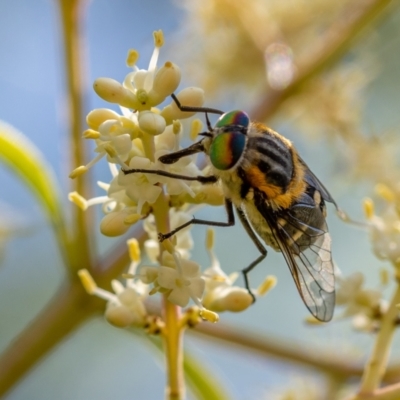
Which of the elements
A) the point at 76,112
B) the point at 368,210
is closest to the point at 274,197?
the point at 368,210

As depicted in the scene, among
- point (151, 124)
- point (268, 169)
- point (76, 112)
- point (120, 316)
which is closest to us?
point (151, 124)

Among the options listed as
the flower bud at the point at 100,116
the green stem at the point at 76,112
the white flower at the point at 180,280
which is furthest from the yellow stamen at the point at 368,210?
the green stem at the point at 76,112

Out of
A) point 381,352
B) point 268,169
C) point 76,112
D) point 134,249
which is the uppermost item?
point 76,112

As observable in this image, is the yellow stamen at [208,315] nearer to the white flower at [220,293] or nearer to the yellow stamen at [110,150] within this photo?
the white flower at [220,293]

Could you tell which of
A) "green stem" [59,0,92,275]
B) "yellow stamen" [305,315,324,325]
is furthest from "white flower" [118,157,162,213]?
"green stem" [59,0,92,275]

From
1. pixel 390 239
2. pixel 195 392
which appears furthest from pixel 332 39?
pixel 195 392

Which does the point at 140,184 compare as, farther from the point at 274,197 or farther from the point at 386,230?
the point at 386,230

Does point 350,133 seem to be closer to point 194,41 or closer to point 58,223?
point 194,41

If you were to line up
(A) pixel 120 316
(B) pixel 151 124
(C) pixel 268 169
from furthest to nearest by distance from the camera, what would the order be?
1. (C) pixel 268 169
2. (A) pixel 120 316
3. (B) pixel 151 124
